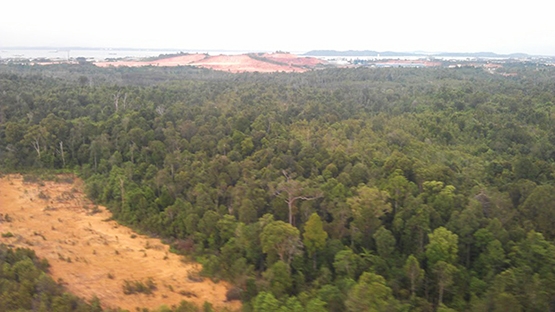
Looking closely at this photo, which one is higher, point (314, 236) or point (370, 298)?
point (314, 236)

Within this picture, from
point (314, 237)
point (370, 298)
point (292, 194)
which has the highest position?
point (292, 194)

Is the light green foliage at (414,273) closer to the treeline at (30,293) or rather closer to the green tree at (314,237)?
the green tree at (314,237)

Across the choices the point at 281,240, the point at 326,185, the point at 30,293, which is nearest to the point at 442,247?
the point at 281,240

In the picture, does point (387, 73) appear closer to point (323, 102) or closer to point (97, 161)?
point (323, 102)

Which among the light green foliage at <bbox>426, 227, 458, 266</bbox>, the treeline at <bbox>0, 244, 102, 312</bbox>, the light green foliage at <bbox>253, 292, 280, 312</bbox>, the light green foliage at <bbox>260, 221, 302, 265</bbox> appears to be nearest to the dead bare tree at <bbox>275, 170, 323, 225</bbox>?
the light green foliage at <bbox>260, 221, 302, 265</bbox>

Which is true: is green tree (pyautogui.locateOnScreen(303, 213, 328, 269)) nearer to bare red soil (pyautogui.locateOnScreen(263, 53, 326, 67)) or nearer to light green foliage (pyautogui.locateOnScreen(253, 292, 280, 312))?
light green foliage (pyautogui.locateOnScreen(253, 292, 280, 312))

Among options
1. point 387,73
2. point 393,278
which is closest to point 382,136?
point 393,278

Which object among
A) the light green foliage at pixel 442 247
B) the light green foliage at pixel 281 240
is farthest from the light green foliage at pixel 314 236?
the light green foliage at pixel 442 247

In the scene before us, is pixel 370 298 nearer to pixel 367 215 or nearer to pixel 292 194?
pixel 367 215
